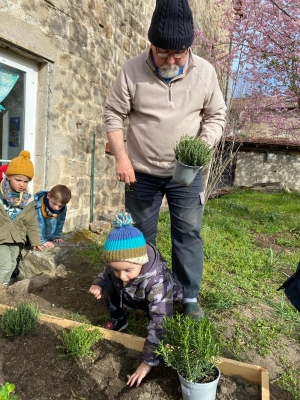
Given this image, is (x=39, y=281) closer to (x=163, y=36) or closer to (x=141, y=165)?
(x=141, y=165)

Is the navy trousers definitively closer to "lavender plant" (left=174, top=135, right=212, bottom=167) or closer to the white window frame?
"lavender plant" (left=174, top=135, right=212, bottom=167)

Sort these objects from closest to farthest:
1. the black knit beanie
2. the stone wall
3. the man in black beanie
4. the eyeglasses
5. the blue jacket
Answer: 1. the black knit beanie
2. the eyeglasses
3. the man in black beanie
4. the blue jacket
5. the stone wall

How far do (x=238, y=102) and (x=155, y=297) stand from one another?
5.83m

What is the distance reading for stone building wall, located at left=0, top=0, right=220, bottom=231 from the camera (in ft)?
13.7

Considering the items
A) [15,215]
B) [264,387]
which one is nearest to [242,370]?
[264,387]

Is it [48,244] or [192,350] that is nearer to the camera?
[192,350]

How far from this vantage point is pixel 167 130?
8.05 feet

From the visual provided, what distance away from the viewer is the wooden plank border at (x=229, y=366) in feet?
5.94

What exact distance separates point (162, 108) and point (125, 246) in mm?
1011

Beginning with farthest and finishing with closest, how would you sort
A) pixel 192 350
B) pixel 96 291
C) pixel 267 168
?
pixel 267 168 < pixel 96 291 < pixel 192 350

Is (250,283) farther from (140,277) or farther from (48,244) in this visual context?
(48,244)

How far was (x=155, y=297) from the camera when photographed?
80.3 inches

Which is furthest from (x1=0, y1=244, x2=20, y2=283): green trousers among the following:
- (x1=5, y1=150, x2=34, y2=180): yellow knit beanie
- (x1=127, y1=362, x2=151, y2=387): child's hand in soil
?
(x1=127, y1=362, x2=151, y2=387): child's hand in soil

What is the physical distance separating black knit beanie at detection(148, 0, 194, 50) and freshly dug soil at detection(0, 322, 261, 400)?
186cm
